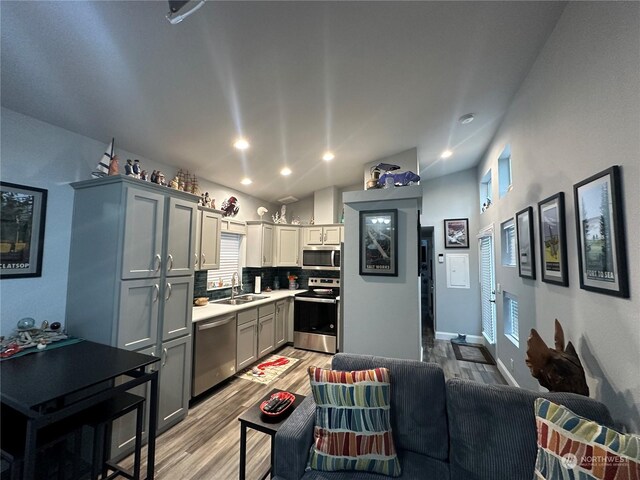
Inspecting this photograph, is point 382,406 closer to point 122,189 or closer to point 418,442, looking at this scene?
point 418,442

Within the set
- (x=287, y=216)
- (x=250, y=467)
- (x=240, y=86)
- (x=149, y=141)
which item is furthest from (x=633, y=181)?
(x=287, y=216)

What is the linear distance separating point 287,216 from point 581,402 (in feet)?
15.9

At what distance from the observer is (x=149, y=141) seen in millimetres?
2449

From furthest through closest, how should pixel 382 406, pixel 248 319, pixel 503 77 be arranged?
pixel 248 319, pixel 503 77, pixel 382 406

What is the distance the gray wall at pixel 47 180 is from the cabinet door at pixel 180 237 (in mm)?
774

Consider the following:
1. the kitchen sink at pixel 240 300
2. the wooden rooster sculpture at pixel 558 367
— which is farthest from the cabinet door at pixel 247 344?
the wooden rooster sculpture at pixel 558 367

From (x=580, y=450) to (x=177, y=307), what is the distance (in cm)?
270

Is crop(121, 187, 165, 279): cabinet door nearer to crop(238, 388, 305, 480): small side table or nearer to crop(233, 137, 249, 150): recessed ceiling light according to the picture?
crop(233, 137, 249, 150): recessed ceiling light

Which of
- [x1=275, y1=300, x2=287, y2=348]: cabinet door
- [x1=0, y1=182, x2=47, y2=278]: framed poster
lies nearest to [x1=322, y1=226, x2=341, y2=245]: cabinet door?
[x1=275, y1=300, x2=287, y2=348]: cabinet door

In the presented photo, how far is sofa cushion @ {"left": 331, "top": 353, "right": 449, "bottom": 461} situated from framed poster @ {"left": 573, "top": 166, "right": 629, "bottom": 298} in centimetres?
101

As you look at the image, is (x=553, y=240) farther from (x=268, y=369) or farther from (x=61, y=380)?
(x=268, y=369)

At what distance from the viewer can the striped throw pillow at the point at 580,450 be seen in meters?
0.88

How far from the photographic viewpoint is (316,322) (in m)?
4.24

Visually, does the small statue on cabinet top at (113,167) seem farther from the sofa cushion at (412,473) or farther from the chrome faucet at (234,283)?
the sofa cushion at (412,473)
